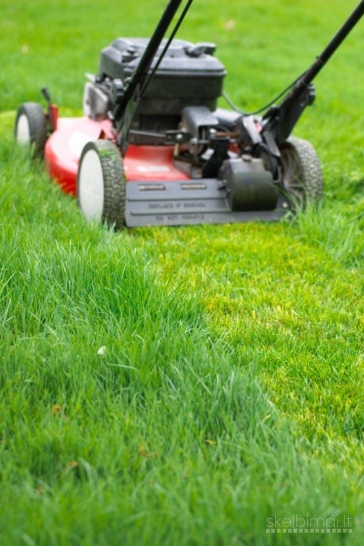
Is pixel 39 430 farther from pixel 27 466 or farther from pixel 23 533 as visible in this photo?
pixel 23 533

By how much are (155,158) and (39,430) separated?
8.40ft

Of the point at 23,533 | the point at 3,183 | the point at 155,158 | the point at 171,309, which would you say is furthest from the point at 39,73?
the point at 23,533

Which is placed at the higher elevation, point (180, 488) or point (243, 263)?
point (180, 488)

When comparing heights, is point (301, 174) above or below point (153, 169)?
above

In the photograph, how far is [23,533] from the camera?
55.4 inches

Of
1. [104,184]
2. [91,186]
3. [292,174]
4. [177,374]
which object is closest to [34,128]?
[91,186]

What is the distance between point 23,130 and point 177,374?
9.50 ft

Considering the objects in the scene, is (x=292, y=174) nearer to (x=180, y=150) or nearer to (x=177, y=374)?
(x=180, y=150)

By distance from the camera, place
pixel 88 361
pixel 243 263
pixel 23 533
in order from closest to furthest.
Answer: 1. pixel 23 533
2. pixel 88 361
3. pixel 243 263

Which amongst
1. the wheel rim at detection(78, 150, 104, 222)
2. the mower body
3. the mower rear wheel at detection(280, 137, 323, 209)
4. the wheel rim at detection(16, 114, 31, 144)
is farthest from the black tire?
the mower rear wheel at detection(280, 137, 323, 209)

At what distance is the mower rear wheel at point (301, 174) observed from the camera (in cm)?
374

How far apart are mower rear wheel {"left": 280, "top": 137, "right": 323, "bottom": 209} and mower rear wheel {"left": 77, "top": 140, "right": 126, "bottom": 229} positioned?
2.85 ft

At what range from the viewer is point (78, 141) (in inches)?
164

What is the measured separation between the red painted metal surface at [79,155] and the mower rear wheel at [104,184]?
0.95 ft
